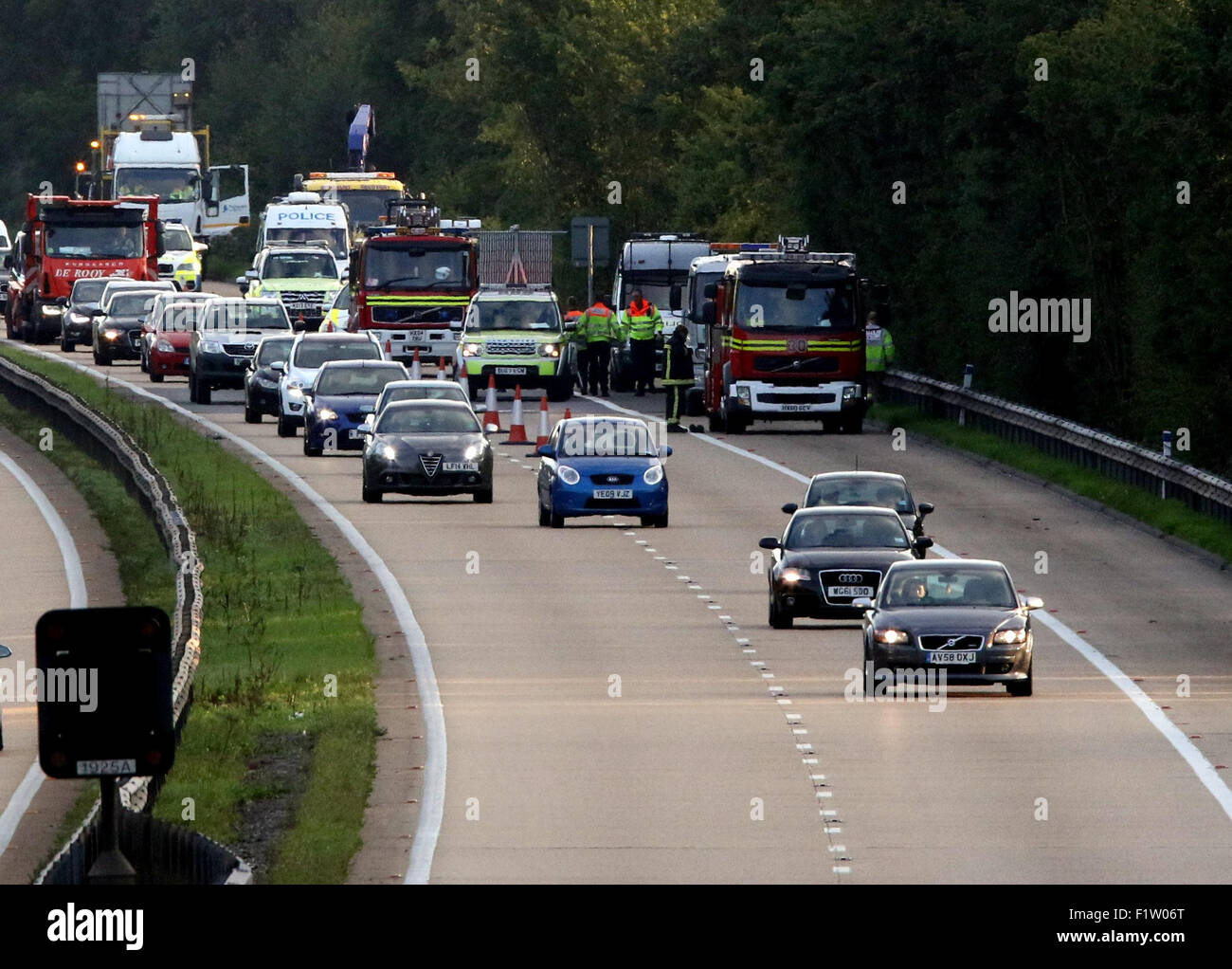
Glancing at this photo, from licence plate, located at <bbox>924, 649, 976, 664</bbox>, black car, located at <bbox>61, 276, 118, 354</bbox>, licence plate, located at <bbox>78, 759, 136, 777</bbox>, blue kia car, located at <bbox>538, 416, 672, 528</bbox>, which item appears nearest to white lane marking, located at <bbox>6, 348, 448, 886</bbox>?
blue kia car, located at <bbox>538, 416, 672, 528</bbox>

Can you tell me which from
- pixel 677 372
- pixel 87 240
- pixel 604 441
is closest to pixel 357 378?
pixel 677 372

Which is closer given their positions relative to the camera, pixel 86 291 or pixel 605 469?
pixel 605 469

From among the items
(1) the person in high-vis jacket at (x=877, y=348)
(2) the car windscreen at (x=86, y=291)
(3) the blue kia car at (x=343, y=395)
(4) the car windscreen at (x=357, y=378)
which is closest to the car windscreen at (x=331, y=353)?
(3) the blue kia car at (x=343, y=395)

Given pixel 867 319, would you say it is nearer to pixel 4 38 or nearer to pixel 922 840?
pixel 922 840

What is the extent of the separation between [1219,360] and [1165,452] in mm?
7675

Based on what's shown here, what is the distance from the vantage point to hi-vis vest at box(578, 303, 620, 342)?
57.0m

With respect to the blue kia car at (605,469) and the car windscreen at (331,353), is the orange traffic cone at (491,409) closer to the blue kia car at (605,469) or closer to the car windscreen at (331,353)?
the car windscreen at (331,353)

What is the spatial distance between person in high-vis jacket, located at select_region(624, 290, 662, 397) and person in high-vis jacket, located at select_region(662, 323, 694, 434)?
4662 millimetres

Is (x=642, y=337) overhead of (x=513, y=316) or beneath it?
beneath

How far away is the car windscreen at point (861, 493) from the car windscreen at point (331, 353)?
17.4 metres

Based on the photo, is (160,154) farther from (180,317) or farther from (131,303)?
(180,317)

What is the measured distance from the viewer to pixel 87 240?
237 ft

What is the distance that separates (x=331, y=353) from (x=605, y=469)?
13806 millimetres
